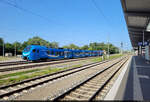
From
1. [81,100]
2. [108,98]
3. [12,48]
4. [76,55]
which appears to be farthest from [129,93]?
[12,48]

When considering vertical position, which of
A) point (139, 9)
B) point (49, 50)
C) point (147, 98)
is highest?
point (139, 9)

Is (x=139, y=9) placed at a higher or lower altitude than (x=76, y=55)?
higher

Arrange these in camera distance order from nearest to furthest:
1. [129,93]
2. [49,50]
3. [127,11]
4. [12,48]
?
[129,93]
[127,11]
[49,50]
[12,48]

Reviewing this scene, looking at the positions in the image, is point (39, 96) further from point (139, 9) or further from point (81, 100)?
point (139, 9)

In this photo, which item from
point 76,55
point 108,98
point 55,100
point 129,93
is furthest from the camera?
point 76,55

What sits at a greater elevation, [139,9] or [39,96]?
[139,9]

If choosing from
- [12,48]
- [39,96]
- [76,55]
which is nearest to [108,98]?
[39,96]

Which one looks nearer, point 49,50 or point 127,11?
point 127,11

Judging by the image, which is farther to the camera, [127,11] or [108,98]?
[127,11]

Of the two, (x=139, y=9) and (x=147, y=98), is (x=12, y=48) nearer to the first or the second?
(x=139, y=9)

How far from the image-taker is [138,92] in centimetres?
570

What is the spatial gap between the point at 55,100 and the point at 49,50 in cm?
1862

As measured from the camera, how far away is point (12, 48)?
192 ft

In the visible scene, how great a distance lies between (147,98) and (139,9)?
535 inches
